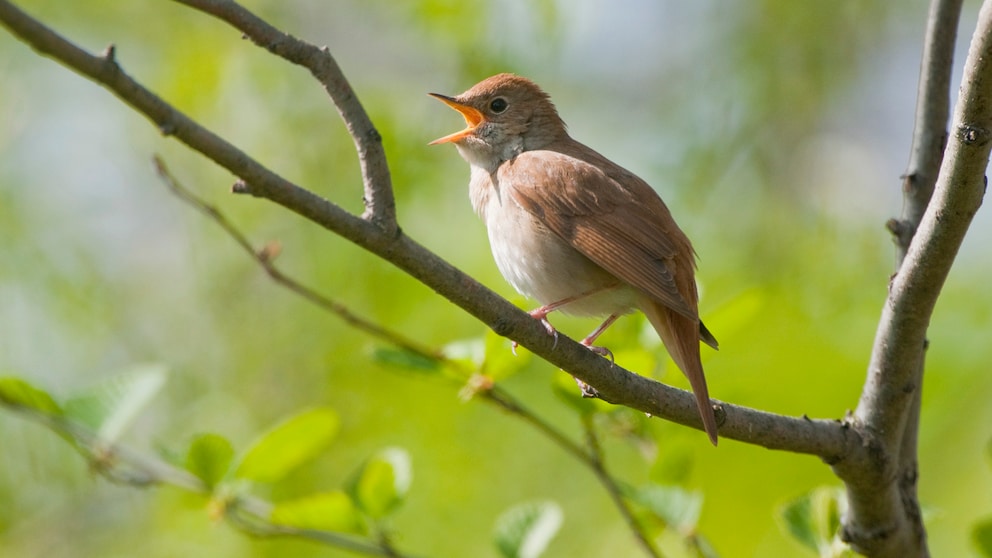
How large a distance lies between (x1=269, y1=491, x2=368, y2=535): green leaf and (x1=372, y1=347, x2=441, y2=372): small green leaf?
0.49m

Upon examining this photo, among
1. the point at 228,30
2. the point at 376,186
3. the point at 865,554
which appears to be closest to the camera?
the point at 376,186

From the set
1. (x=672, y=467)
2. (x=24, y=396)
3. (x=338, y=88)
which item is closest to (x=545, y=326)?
(x=338, y=88)

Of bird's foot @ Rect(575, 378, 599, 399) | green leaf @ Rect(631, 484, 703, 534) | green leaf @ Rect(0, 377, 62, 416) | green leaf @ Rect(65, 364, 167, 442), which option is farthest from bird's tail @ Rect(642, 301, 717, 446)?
green leaf @ Rect(0, 377, 62, 416)

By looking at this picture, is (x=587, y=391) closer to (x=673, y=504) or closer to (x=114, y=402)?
(x=673, y=504)

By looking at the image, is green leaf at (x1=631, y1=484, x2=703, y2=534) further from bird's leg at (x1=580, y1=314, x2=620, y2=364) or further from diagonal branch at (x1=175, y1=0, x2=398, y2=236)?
diagonal branch at (x1=175, y1=0, x2=398, y2=236)

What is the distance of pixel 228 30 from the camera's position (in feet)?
24.9

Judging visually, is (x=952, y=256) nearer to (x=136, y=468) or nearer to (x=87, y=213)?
(x=136, y=468)

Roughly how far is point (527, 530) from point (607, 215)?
4.20 feet

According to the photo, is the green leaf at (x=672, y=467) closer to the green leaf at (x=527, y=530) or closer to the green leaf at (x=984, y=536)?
the green leaf at (x=527, y=530)

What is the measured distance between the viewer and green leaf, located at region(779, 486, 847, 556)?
12.1ft

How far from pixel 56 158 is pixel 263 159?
5.97 feet

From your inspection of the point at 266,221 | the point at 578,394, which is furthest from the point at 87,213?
the point at 578,394

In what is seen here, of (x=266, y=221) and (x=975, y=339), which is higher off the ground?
(x=975, y=339)

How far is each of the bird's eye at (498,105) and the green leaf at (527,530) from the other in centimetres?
205
